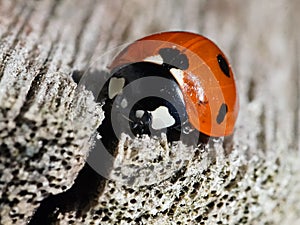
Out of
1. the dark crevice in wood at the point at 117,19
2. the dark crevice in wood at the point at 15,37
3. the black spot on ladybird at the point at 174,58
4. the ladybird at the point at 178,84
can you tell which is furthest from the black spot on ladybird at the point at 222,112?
the dark crevice in wood at the point at 15,37

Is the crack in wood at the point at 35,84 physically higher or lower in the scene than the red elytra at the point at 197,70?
lower

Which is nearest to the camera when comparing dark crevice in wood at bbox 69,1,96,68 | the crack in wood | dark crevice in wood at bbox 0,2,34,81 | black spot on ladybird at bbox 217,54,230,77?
the crack in wood

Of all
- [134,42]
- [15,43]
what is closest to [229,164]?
[134,42]

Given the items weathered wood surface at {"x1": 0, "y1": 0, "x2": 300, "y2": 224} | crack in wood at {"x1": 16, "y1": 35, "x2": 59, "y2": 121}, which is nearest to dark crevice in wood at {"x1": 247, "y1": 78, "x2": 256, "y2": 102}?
weathered wood surface at {"x1": 0, "y1": 0, "x2": 300, "y2": 224}

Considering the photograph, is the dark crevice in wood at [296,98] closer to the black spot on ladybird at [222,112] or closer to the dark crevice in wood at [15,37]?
the black spot on ladybird at [222,112]

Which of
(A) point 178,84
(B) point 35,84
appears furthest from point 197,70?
(B) point 35,84

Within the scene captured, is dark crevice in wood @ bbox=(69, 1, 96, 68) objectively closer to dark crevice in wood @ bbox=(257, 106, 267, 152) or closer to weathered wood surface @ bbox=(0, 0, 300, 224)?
weathered wood surface @ bbox=(0, 0, 300, 224)

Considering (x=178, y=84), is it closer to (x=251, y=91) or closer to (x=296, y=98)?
(x=251, y=91)
